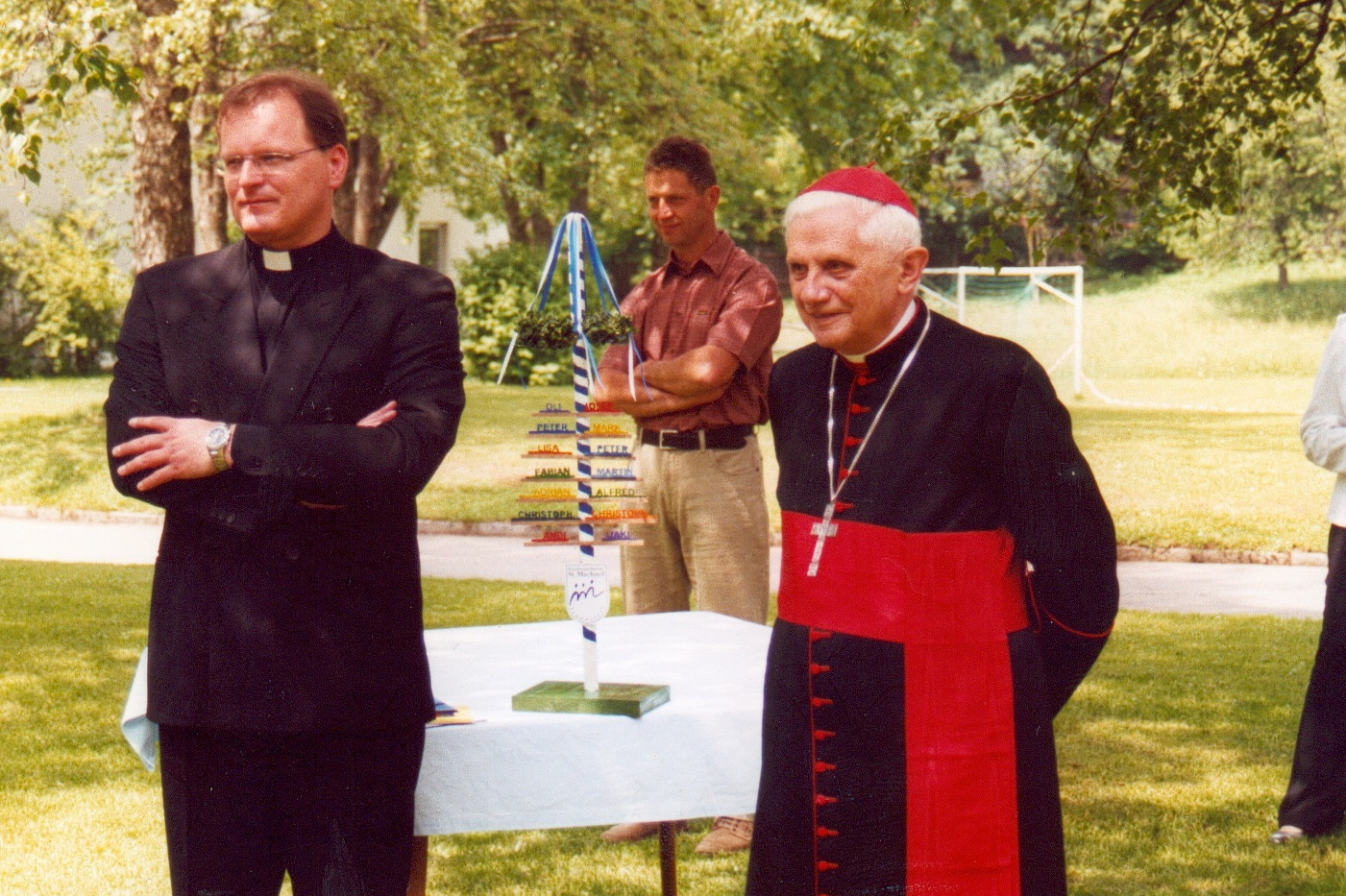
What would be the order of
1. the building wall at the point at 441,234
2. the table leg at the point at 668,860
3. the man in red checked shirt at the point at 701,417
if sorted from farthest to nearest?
the building wall at the point at 441,234
the man in red checked shirt at the point at 701,417
the table leg at the point at 668,860

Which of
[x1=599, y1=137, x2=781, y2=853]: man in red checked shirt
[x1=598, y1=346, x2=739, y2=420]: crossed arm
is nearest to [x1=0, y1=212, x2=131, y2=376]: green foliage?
[x1=599, y1=137, x2=781, y2=853]: man in red checked shirt

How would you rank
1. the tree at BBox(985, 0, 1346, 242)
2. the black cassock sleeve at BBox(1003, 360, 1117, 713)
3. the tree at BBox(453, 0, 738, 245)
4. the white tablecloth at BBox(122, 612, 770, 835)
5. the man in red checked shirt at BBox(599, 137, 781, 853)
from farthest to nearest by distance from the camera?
the tree at BBox(453, 0, 738, 245) → the tree at BBox(985, 0, 1346, 242) → the man in red checked shirt at BBox(599, 137, 781, 853) → the white tablecloth at BBox(122, 612, 770, 835) → the black cassock sleeve at BBox(1003, 360, 1117, 713)

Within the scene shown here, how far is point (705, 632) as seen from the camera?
4.18m

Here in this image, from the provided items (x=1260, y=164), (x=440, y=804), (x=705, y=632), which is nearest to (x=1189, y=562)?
(x=705, y=632)

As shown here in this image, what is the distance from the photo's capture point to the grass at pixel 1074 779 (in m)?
5.27

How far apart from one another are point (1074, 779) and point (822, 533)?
4.19 m

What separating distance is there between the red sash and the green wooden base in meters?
0.88

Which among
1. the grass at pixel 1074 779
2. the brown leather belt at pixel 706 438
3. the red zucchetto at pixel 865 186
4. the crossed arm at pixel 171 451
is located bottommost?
the grass at pixel 1074 779

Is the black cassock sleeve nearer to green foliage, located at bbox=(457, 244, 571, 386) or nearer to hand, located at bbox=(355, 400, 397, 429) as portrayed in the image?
hand, located at bbox=(355, 400, 397, 429)

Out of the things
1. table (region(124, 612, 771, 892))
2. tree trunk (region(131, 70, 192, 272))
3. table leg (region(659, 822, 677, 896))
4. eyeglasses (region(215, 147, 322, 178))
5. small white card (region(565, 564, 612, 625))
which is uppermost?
tree trunk (region(131, 70, 192, 272))

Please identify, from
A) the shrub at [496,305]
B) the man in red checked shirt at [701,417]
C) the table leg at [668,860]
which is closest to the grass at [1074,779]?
the man in red checked shirt at [701,417]

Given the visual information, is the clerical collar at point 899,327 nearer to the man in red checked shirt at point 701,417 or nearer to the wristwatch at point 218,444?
the wristwatch at point 218,444

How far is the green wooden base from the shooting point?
11.1 feet

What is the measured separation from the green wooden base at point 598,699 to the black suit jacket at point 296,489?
0.54 m
